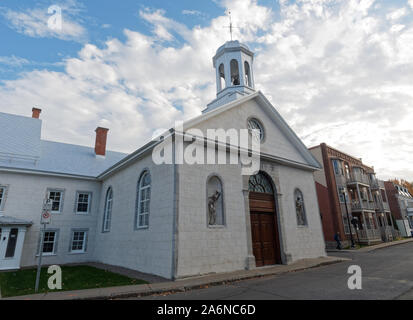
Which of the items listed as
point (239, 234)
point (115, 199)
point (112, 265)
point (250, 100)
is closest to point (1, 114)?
point (115, 199)

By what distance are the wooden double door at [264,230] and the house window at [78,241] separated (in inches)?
464

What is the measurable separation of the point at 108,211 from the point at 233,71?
12917mm

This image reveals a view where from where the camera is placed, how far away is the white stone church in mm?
10078

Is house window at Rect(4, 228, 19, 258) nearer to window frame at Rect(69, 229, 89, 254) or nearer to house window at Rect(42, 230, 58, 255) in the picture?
house window at Rect(42, 230, 58, 255)

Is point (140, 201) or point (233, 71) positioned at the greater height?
point (233, 71)

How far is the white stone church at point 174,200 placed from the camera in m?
10.1

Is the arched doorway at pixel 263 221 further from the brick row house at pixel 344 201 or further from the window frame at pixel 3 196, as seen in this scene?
the brick row house at pixel 344 201

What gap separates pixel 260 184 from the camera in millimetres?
13398

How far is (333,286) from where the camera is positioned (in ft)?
24.1

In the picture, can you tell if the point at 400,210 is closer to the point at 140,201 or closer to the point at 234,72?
the point at 234,72

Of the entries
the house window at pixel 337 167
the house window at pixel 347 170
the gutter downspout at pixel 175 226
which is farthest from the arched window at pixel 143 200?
the house window at pixel 347 170

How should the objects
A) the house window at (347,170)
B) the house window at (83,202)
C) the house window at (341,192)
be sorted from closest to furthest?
the house window at (83,202) < the house window at (341,192) < the house window at (347,170)

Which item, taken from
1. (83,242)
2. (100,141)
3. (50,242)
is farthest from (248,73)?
(50,242)

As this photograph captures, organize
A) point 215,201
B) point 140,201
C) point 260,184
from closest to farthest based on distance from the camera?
1. point 215,201
2. point 140,201
3. point 260,184
